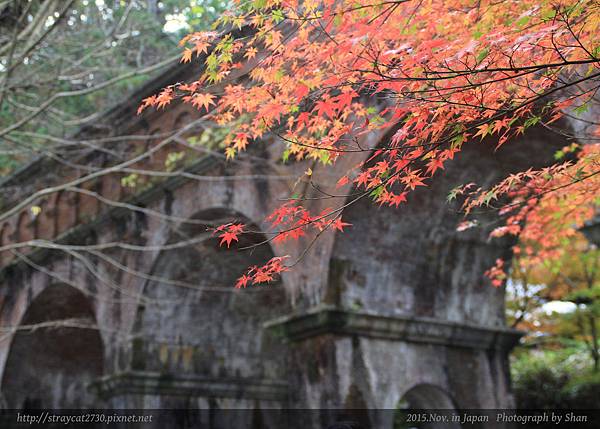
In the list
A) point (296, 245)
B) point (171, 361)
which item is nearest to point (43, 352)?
point (171, 361)

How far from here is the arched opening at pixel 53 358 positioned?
1287 centimetres

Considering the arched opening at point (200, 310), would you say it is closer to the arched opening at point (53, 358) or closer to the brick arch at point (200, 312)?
the brick arch at point (200, 312)

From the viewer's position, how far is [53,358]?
541 inches

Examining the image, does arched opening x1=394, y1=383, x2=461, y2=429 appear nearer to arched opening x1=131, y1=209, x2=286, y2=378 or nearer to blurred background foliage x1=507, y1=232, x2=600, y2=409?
arched opening x1=131, y1=209, x2=286, y2=378

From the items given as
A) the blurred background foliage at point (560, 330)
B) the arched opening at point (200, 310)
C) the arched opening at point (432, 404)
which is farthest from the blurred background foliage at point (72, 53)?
the blurred background foliage at point (560, 330)

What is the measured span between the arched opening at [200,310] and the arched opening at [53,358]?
269 cm

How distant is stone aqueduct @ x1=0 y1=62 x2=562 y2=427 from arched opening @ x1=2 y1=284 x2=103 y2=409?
28 mm

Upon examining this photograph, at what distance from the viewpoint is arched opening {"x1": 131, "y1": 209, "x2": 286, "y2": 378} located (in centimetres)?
1010

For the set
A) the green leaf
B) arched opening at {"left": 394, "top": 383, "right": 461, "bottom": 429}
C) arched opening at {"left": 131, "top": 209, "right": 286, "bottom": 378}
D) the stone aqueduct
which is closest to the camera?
the green leaf

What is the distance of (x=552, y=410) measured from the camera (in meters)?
12.5

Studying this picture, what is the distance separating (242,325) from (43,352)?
4550 mm

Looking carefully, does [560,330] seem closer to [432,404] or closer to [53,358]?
[432,404]

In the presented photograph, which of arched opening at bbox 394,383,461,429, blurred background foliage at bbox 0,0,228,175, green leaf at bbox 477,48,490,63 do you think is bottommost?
arched opening at bbox 394,383,461,429

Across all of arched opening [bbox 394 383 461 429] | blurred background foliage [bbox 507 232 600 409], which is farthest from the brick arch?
blurred background foliage [bbox 507 232 600 409]
